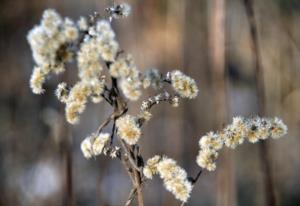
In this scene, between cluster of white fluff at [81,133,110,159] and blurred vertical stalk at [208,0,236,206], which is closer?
cluster of white fluff at [81,133,110,159]

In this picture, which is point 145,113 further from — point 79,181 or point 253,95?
point 253,95

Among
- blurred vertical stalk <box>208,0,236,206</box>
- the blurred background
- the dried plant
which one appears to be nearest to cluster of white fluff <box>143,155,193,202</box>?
the dried plant

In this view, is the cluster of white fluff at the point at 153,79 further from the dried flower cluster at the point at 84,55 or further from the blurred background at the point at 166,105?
the blurred background at the point at 166,105

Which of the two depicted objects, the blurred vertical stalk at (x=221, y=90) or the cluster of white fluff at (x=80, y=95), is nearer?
the cluster of white fluff at (x=80, y=95)

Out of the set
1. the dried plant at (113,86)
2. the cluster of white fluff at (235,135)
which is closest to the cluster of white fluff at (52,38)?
the dried plant at (113,86)

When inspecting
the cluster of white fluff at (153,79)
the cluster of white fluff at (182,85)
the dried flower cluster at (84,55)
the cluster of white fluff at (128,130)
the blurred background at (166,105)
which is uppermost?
the blurred background at (166,105)

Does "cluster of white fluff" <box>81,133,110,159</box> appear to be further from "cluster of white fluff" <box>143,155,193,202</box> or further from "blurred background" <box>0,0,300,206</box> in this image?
"blurred background" <box>0,0,300,206</box>

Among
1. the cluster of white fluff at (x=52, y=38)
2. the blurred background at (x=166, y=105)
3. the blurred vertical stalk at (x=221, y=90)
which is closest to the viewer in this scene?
the cluster of white fluff at (x=52, y=38)
